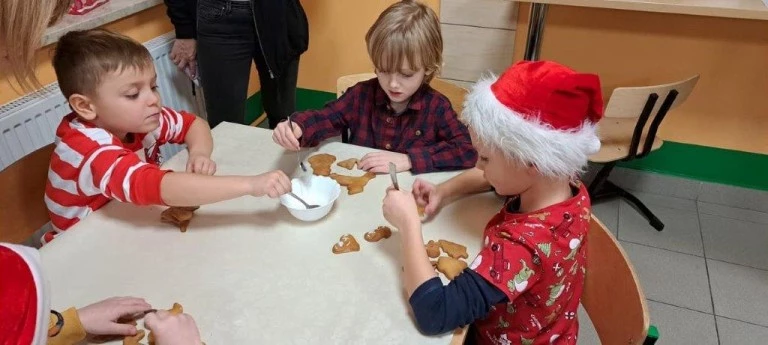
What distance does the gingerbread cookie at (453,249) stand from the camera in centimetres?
95

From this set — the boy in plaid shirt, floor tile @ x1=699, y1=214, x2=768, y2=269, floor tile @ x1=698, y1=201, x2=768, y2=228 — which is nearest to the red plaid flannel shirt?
the boy in plaid shirt

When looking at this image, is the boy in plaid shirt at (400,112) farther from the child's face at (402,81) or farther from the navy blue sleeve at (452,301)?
the navy blue sleeve at (452,301)

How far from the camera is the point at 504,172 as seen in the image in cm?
90

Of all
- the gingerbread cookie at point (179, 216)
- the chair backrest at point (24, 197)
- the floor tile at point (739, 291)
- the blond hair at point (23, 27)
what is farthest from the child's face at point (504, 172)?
the floor tile at point (739, 291)

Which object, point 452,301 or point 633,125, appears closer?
point 452,301

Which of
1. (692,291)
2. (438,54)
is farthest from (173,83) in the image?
(692,291)

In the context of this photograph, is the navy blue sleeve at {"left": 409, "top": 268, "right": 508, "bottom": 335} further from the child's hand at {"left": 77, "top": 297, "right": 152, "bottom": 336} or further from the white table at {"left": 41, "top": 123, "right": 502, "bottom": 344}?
the child's hand at {"left": 77, "top": 297, "right": 152, "bottom": 336}

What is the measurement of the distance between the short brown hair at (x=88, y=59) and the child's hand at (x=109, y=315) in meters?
0.52

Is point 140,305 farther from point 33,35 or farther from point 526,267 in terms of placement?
point 526,267

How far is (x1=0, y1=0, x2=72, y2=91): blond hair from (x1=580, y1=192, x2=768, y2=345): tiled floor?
68.5 inches

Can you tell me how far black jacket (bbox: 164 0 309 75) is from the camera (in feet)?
6.37

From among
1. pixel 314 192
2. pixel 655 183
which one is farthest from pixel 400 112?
pixel 655 183

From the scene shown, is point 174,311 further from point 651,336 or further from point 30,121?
point 30,121

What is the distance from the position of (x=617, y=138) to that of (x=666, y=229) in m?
0.51
